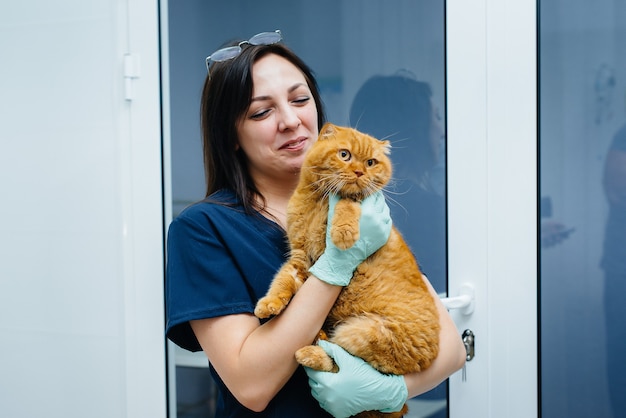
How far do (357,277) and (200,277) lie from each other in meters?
0.31

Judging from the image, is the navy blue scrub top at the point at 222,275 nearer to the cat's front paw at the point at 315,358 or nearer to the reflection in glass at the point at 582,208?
the cat's front paw at the point at 315,358

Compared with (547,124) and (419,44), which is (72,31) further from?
(547,124)

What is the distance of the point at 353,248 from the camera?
107 cm

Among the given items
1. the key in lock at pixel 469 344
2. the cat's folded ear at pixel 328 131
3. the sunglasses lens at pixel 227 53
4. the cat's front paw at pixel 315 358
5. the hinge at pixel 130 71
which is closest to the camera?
the cat's front paw at pixel 315 358

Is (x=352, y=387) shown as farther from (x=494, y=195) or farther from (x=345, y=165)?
(x=494, y=195)

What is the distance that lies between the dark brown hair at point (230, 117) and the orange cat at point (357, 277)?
18 centimetres

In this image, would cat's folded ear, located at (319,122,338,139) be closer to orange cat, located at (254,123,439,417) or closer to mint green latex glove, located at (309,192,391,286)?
orange cat, located at (254,123,439,417)

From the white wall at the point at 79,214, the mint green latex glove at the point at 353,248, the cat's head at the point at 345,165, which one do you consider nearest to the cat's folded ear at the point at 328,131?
the cat's head at the point at 345,165

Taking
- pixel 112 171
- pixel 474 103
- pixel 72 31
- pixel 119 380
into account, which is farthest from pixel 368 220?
pixel 72 31

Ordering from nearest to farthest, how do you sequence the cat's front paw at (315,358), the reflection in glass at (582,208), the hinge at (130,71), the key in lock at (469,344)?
the cat's front paw at (315,358) < the reflection in glass at (582,208) < the key in lock at (469,344) < the hinge at (130,71)

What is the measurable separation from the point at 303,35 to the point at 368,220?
88cm

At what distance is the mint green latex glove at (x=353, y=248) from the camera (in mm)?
1055

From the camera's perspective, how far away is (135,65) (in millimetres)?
1841

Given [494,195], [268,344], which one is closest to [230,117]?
[268,344]
